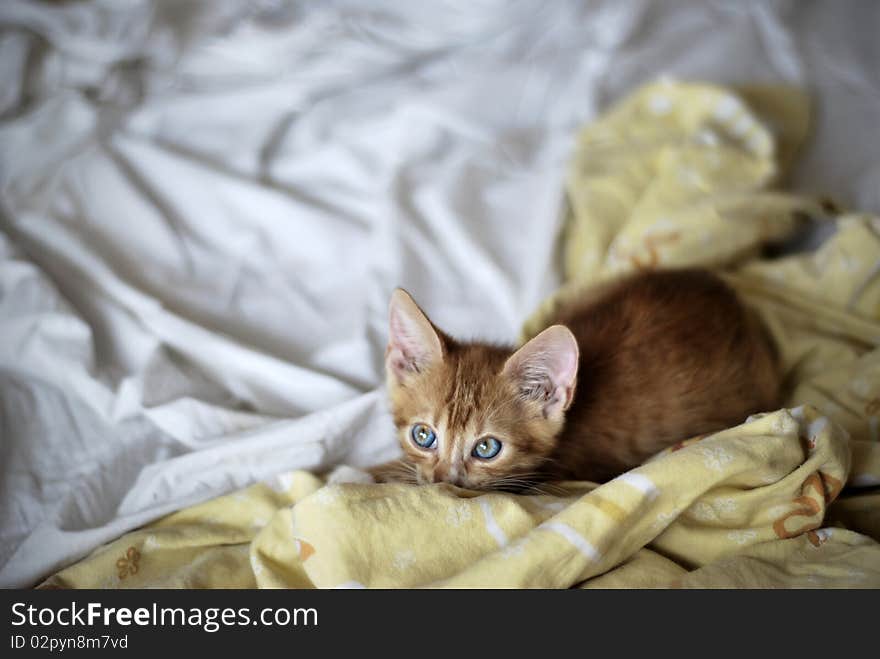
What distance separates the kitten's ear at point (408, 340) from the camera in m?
1.24

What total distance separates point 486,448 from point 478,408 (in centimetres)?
8

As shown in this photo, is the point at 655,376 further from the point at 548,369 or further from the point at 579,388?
the point at 548,369

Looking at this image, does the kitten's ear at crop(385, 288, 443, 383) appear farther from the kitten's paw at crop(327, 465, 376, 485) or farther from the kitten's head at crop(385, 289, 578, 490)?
the kitten's paw at crop(327, 465, 376, 485)

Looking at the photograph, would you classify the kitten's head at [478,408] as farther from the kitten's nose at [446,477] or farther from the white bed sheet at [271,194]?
the white bed sheet at [271,194]

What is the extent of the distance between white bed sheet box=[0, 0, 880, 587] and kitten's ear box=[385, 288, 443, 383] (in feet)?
0.40

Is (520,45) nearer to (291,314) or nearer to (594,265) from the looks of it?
(594,265)

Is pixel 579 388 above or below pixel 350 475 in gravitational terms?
above

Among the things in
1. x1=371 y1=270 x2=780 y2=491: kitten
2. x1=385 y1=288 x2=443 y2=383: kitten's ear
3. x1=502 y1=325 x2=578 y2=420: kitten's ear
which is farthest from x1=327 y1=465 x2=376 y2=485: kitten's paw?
x1=502 y1=325 x2=578 y2=420: kitten's ear

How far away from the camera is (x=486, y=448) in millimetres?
1263

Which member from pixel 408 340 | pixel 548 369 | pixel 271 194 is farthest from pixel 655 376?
pixel 271 194

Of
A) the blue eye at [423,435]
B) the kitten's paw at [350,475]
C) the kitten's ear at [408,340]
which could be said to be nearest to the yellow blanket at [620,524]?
the kitten's paw at [350,475]

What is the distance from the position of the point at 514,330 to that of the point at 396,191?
0.54 meters

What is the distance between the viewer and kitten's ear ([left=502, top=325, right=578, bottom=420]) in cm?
118
